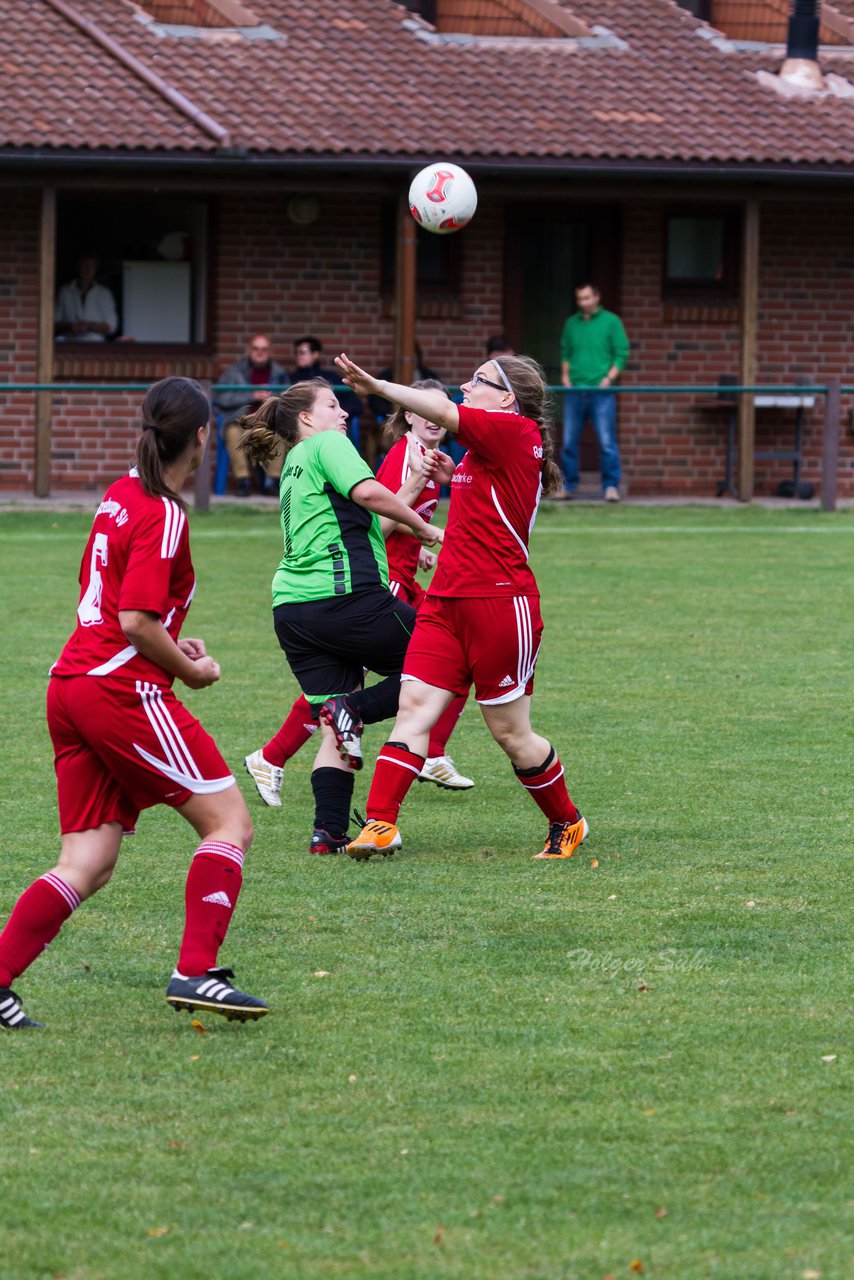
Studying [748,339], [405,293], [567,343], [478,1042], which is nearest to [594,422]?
[567,343]

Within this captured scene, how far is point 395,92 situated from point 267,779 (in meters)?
14.2

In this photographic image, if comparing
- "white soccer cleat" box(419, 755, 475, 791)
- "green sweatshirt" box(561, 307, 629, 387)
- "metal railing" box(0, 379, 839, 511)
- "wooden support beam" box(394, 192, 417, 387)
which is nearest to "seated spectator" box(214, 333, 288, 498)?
"metal railing" box(0, 379, 839, 511)

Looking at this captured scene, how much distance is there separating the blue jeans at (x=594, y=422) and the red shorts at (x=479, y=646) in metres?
12.8

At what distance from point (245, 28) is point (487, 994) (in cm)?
1768

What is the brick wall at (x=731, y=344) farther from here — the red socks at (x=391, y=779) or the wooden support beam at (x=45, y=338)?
the red socks at (x=391, y=779)

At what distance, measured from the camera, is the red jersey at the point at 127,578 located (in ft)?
15.6

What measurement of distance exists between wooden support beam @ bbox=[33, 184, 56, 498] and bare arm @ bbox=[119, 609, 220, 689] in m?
14.3

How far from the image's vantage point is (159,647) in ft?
15.6

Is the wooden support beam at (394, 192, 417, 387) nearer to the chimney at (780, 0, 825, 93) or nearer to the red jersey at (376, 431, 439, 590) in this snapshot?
the chimney at (780, 0, 825, 93)

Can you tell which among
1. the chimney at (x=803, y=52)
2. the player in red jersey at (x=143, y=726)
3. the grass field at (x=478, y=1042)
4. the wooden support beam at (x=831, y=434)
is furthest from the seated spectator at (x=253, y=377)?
the player in red jersey at (x=143, y=726)

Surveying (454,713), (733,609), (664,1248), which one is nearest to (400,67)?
(733,609)

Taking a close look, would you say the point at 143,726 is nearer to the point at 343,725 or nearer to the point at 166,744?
the point at 166,744

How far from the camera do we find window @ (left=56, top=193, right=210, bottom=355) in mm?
20703

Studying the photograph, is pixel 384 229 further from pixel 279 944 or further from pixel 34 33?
pixel 279 944
